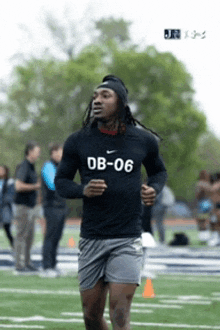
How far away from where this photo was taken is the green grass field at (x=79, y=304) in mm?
7986

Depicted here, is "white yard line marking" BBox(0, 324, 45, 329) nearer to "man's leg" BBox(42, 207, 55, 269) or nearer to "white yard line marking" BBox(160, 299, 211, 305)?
"white yard line marking" BBox(160, 299, 211, 305)

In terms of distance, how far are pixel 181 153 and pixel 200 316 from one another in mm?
Result: 51725

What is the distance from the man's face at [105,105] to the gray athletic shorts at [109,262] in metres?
0.80

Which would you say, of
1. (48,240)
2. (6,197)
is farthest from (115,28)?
(48,240)

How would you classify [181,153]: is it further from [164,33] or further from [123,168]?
[123,168]

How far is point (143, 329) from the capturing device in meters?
7.64

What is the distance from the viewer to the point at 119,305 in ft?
17.3

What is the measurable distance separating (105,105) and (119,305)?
1290 millimetres

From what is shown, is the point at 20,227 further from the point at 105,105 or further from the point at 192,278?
the point at 105,105

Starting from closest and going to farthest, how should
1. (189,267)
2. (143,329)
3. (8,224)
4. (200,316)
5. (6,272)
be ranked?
(143,329) < (200,316) < (6,272) < (189,267) < (8,224)

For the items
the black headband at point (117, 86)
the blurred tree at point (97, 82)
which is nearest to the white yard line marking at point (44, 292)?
the black headband at point (117, 86)

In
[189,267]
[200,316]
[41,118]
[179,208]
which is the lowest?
[179,208]

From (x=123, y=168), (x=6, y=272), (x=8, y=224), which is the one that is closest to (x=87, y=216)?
(x=123, y=168)

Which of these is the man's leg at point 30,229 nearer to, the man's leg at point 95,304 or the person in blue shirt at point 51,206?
the person in blue shirt at point 51,206
